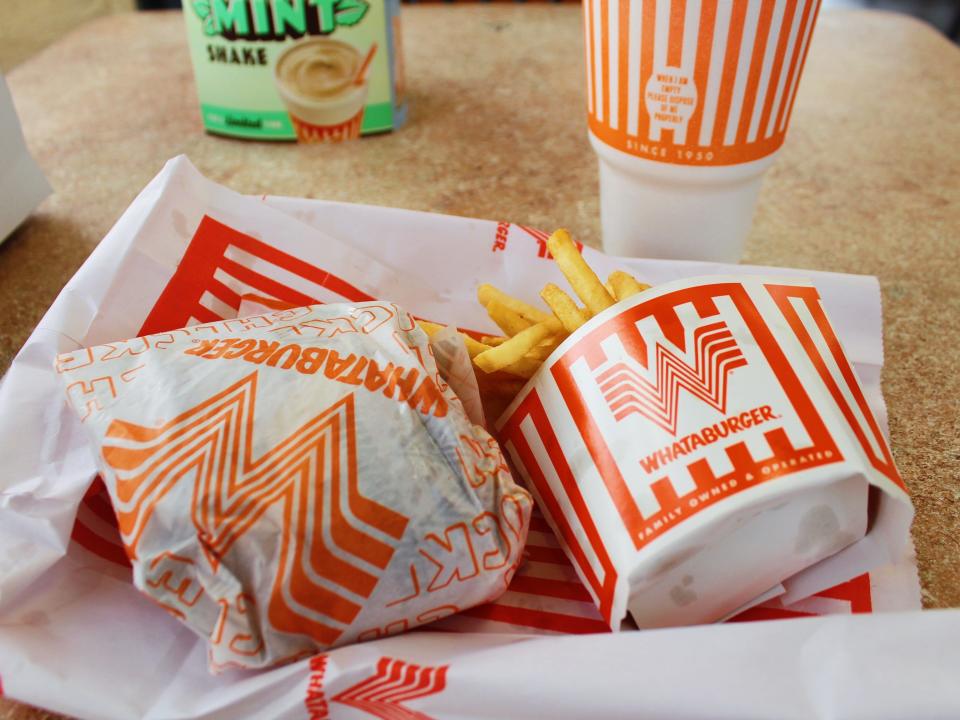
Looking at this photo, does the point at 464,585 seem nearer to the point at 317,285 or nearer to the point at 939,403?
the point at 317,285

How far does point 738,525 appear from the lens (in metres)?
0.61

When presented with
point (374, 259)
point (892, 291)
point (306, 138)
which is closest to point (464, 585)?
point (374, 259)

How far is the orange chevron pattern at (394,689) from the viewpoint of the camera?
56 centimetres

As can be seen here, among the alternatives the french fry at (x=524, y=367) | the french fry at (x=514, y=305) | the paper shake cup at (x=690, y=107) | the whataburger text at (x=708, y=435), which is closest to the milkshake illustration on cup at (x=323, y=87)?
the paper shake cup at (x=690, y=107)

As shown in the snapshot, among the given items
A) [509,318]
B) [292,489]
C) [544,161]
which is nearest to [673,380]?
[509,318]

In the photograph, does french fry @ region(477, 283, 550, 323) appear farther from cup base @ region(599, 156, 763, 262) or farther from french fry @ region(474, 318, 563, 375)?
cup base @ region(599, 156, 763, 262)

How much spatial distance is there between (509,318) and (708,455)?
0.27 m

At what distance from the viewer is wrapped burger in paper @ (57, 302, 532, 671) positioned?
570mm

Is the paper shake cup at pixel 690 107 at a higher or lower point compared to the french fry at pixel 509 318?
higher

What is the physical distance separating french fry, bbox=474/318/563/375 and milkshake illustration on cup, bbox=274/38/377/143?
79 cm

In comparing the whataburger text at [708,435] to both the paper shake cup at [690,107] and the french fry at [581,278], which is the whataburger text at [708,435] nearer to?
the french fry at [581,278]

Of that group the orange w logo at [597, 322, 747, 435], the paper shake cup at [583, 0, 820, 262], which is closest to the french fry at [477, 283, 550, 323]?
the orange w logo at [597, 322, 747, 435]

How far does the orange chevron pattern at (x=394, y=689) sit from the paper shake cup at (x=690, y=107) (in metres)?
0.61

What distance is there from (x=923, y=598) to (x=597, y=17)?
65 cm
